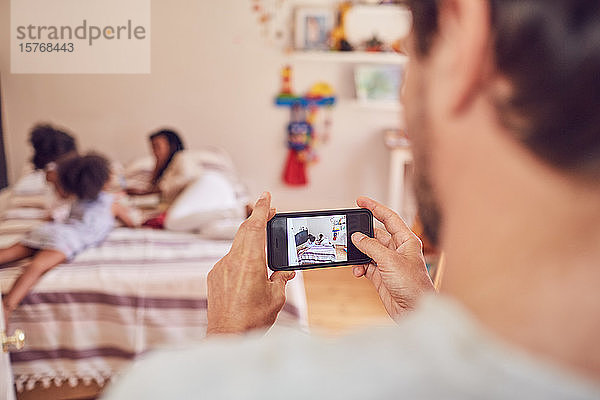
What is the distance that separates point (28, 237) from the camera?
155cm

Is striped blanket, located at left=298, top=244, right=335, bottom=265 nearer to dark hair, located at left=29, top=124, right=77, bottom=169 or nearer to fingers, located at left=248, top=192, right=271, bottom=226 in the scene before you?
fingers, located at left=248, top=192, right=271, bottom=226

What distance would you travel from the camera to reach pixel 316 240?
2.17 feet

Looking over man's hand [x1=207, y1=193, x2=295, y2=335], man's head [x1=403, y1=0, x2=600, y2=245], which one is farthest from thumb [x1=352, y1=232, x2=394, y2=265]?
man's head [x1=403, y1=0, x2=600, y2=245]

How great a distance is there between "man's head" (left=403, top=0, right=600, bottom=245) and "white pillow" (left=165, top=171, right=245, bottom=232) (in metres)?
1.47

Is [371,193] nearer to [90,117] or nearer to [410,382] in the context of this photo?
[90,117]

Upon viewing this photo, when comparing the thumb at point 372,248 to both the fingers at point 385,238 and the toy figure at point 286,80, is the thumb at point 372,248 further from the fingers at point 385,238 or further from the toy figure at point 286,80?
the toy figure at point 286,80

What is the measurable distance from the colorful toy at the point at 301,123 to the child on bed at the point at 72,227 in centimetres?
105

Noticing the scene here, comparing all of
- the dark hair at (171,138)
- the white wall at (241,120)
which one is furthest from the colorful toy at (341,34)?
the dark hair at (171,138)

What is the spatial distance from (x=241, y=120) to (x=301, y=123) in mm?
282

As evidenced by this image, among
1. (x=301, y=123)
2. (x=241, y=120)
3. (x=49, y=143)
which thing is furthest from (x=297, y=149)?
(x=49, y=143)

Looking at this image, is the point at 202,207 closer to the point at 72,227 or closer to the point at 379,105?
the point at 72,227

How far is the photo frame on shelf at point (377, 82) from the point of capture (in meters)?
2.73

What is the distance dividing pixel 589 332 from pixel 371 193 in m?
2.58

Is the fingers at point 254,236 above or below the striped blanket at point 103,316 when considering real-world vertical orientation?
above
